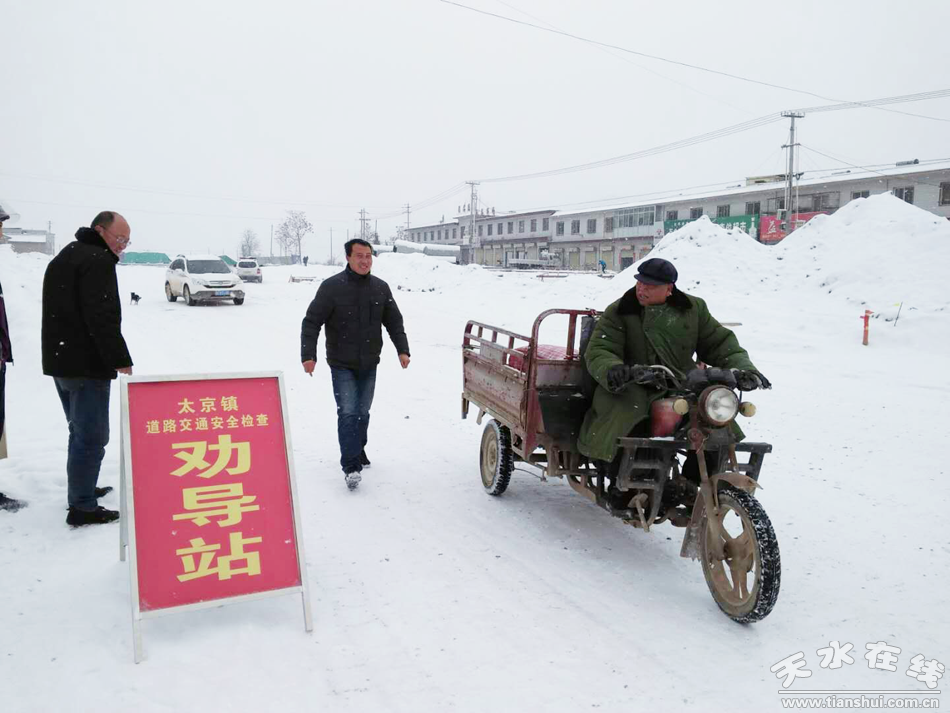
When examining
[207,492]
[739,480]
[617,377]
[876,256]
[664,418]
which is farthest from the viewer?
[876,256]

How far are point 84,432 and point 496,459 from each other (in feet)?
9.87

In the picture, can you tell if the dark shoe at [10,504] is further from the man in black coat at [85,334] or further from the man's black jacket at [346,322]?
the man's black jacket at [346,322]

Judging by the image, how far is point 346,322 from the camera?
555cm

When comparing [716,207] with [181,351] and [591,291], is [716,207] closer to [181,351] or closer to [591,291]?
[591,291]

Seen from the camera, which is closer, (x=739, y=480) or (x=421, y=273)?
(x=739, y=480)

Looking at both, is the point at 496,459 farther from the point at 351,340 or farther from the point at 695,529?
the point at 695,529

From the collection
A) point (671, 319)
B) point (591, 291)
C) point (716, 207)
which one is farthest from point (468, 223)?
point (671, 319)

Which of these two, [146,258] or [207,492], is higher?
[146,258]

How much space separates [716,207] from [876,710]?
177 feet

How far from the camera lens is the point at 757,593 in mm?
3266

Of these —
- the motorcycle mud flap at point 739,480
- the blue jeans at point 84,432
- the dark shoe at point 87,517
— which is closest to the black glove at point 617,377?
the motorcycle mud flap at point 739,480

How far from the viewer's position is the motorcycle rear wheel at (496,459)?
17.4ft

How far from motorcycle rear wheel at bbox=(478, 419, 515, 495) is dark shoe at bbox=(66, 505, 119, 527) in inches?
112

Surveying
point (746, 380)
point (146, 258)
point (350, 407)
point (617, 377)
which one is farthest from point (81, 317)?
point (146, 258)
